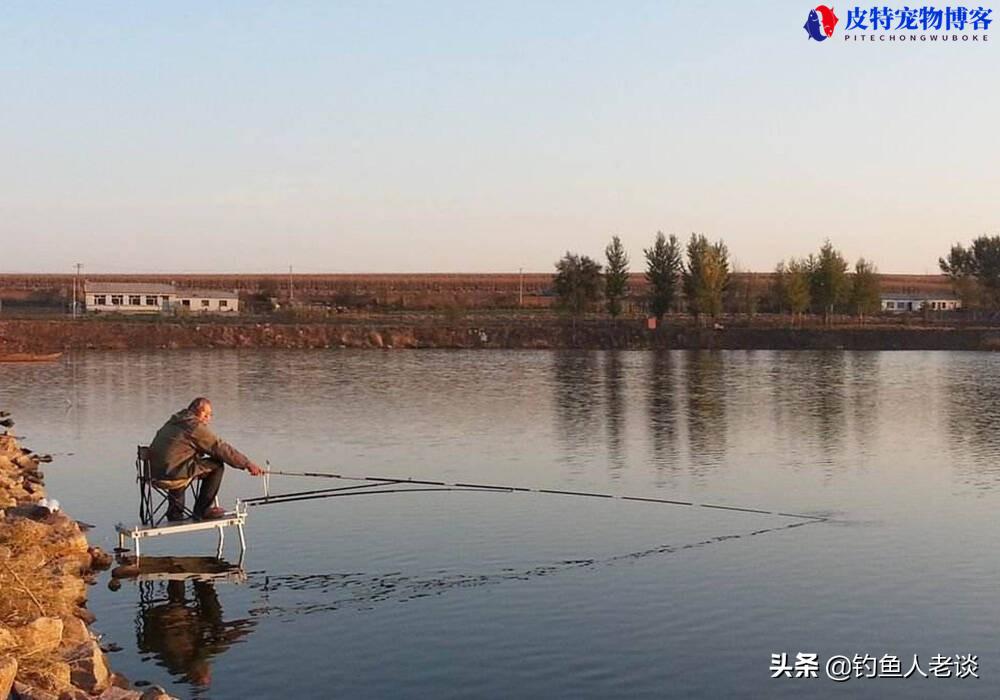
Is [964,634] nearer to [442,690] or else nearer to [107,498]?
[442,690]

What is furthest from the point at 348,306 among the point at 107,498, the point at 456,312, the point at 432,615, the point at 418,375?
the point at 432,615

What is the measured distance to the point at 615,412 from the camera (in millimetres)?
38312

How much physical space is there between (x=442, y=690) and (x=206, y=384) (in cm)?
4150

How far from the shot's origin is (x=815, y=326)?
97.1m

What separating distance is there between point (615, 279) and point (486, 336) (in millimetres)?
16551

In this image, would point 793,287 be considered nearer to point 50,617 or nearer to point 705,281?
point 705,281

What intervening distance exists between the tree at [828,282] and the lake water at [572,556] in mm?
65251

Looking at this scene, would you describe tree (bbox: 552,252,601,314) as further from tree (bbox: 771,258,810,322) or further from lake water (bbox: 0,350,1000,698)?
lake water (bbox: 0,350,1000,698)

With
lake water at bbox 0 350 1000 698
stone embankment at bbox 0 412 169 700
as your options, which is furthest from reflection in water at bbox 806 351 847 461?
stone embankment at bbox 0 412 169 700

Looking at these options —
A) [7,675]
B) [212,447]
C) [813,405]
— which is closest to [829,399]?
[813,405]

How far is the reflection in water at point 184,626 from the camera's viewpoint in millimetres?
12242

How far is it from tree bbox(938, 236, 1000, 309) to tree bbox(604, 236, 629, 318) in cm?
3532

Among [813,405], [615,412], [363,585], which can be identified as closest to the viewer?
[363,585]

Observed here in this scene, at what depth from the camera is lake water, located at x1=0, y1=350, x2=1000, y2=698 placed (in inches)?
475
